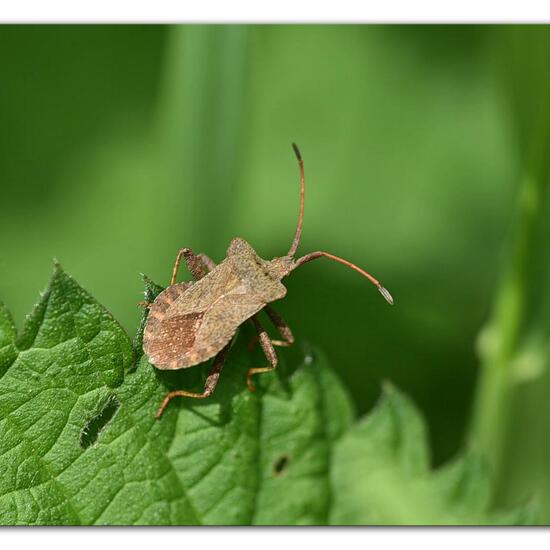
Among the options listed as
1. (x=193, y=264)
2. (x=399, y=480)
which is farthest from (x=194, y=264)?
(x=399, y=480)

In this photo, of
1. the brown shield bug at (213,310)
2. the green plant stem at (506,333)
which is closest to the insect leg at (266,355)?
the brown shield bug at (213,310)

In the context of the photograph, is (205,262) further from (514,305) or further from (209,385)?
(514,305)

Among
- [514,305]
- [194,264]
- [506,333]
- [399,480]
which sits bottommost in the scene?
[399,480]

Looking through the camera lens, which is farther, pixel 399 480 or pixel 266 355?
pixel 399 480

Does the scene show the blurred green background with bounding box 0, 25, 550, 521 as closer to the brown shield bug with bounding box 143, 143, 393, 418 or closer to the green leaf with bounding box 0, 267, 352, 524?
the brown shield bug with bounding box 143, 143, 393, 418
